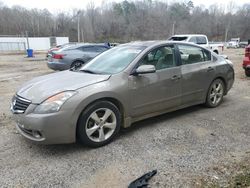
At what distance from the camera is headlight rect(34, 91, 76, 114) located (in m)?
3.00

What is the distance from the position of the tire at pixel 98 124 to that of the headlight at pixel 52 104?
0.32 metres

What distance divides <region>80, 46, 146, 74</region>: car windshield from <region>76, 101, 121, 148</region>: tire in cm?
64

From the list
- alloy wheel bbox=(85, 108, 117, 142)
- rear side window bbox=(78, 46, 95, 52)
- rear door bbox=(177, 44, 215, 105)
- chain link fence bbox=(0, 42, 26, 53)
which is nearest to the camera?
alloy wheel bbox=(85, 108, 117, 142)

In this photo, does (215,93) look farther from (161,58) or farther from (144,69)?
(144,69)

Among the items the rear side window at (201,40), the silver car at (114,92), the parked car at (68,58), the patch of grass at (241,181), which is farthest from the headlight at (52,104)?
the rear side window at (201,40)

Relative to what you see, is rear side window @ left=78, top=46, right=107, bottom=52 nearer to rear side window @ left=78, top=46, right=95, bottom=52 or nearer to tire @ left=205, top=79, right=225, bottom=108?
rear side window @ left=78, top=46, right=95, bottom=52

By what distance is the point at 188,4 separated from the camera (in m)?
94.6

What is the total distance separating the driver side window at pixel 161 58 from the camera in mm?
3938

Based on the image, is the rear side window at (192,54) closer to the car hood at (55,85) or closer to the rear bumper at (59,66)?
the car hood at (55,85)

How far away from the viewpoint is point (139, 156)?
3119 mm

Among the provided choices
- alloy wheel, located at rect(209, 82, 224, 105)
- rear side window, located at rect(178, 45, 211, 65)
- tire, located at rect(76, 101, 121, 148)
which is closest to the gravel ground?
tire, located at rect(76, 101, 121, 148)

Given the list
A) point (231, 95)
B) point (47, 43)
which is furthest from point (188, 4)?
point (231, 95)

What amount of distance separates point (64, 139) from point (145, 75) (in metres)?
1.55

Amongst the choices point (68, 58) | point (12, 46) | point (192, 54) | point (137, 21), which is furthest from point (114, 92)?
point (137, 21)
